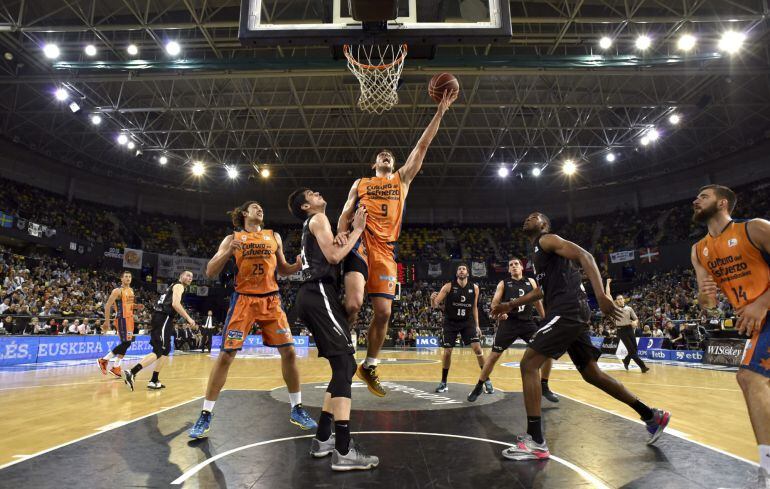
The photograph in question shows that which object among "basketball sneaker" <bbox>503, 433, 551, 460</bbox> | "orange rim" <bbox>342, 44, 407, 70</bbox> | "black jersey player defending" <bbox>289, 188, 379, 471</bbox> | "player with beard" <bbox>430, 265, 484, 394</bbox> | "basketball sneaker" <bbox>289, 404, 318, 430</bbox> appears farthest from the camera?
"player with beard" <bbox>430, 265, 484, 394</bbox>

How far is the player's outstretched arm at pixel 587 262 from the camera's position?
390 cm

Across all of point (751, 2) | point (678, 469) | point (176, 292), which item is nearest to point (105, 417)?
point (176, 292)

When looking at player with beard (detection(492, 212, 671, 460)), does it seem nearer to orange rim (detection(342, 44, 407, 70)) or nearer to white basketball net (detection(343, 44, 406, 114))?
orange rim (detection(342, 44, 407, 70))

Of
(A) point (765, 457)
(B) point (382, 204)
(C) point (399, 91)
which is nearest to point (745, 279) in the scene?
(A) point (765, 457)

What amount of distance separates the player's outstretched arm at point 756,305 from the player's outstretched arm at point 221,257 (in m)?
4.65

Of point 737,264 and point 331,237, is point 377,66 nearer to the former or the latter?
point 331,237

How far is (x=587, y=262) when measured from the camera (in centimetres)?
411

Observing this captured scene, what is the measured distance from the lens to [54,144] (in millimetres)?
29000

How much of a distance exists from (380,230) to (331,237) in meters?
1.02

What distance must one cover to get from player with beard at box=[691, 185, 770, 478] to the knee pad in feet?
9.44

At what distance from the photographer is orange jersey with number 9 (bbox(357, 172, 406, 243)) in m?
4.89

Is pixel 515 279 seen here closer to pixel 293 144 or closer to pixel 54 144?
pixel 293 144

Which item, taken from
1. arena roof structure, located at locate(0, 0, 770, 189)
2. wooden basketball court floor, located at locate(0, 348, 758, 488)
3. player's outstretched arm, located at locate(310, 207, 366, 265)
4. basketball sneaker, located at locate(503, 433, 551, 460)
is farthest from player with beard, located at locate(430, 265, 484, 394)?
arena roof structure, located at locate(0, 0, 770, 189)

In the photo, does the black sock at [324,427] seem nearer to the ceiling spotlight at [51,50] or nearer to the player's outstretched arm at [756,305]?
the player's outstretched arm at [756,305]
